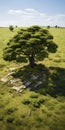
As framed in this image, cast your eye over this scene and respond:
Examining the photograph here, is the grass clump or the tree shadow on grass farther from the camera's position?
the tree shadow on grass

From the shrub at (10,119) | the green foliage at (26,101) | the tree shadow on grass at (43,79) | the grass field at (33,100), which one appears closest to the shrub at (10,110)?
the grass field at (33,100)

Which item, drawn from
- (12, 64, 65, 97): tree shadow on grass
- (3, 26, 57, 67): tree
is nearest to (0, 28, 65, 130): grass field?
(12, 64, 65, 97): tree shadow on grass

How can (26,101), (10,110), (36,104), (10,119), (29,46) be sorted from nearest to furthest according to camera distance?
(10,119)
(10,110)
(36,104)
(26,101)
(29,46)

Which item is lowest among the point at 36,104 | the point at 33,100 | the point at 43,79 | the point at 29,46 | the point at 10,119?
the point at 10,119

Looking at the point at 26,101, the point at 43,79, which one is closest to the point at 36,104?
the point at 26,101

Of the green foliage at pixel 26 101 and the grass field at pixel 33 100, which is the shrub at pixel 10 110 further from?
the green foliage at pixel 26 101

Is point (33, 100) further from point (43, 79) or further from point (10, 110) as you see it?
point (43, 79)

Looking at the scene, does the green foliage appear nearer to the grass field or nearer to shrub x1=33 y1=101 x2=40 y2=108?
the grass field
